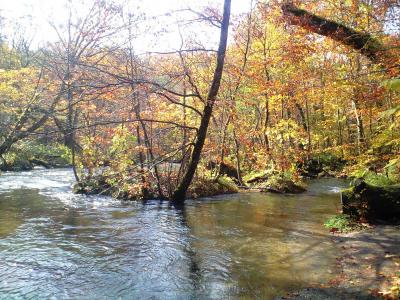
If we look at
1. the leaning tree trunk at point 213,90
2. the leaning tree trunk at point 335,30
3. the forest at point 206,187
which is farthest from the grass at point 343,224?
the leaning tree trunk at point 213,90

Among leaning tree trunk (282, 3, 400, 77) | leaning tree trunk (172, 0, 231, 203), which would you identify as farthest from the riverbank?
leaning tree trunk (172, 0, 231, 203)

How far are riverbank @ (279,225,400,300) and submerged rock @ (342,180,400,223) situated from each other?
0.65 m

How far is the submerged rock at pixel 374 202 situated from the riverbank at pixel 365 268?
65 centimetres

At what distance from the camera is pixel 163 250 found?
27.1 ft

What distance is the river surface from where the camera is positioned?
A: 19.9 feet

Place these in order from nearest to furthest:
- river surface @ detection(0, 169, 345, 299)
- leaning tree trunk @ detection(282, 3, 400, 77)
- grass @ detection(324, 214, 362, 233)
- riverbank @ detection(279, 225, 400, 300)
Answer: riverbank @ detection(279, 225, 400, 300) → river surface @ detection(0, 169, 345, 299) → grass @ detection(324, 214, 362, 233) → leaning tree trunk @ detection(282, 3, 400, 77)

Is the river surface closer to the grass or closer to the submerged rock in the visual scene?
the grass

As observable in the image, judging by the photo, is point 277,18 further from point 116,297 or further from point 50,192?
point 50,192

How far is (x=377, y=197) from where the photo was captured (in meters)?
9.50

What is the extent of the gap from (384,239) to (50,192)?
49.2 feet

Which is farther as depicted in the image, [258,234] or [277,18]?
[277,18]

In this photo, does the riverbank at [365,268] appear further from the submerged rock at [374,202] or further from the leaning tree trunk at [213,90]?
the leaning tree trunk at [213,90]

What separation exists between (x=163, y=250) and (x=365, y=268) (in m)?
4.19

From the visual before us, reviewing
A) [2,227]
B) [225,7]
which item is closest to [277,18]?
[225,7]
